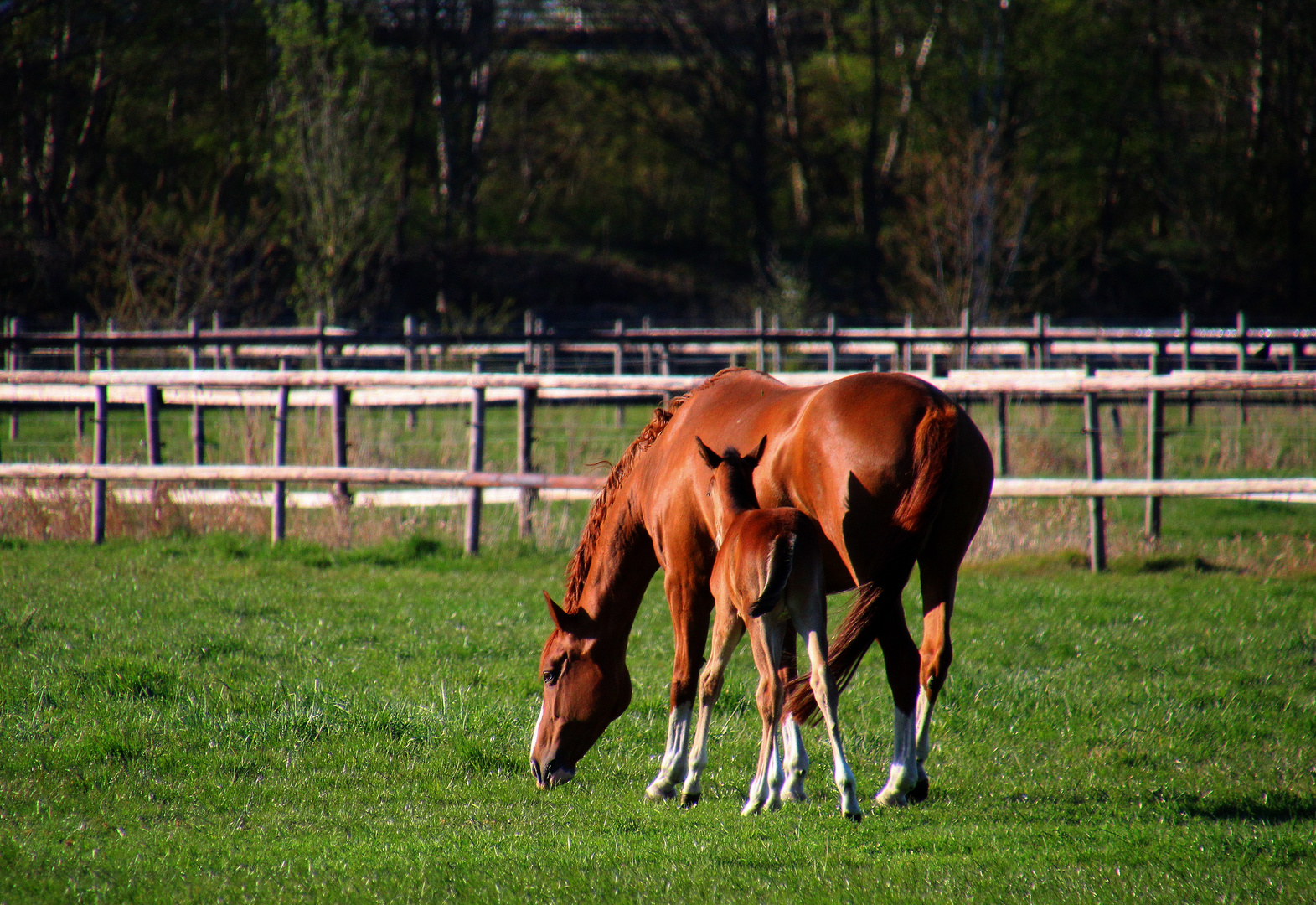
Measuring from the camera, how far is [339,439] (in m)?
9.47

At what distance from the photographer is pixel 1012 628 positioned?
21.8 feet

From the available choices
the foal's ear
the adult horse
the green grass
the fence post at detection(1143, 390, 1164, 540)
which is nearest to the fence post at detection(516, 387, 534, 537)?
the green grass

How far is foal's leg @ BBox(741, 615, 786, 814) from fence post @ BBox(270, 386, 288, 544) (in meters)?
6.41

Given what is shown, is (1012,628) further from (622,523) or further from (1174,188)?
(1174,188)

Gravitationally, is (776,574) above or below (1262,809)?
above

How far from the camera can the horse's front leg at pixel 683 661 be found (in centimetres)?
388

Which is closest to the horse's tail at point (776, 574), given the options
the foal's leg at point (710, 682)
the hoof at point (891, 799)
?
the foal's leg at point (710, 682)

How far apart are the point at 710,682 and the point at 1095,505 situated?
5854 mm

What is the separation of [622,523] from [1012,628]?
337cm

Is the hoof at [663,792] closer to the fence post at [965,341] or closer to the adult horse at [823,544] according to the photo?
the adult horse at [823,544]

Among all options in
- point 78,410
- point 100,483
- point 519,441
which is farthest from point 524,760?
point 78,410

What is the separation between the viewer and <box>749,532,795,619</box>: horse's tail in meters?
3.21

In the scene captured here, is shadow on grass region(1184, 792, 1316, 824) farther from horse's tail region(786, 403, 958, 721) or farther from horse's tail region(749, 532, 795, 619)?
horse's tail region(749, 532, 795, 619)

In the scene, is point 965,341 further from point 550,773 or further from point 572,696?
point 550,773
